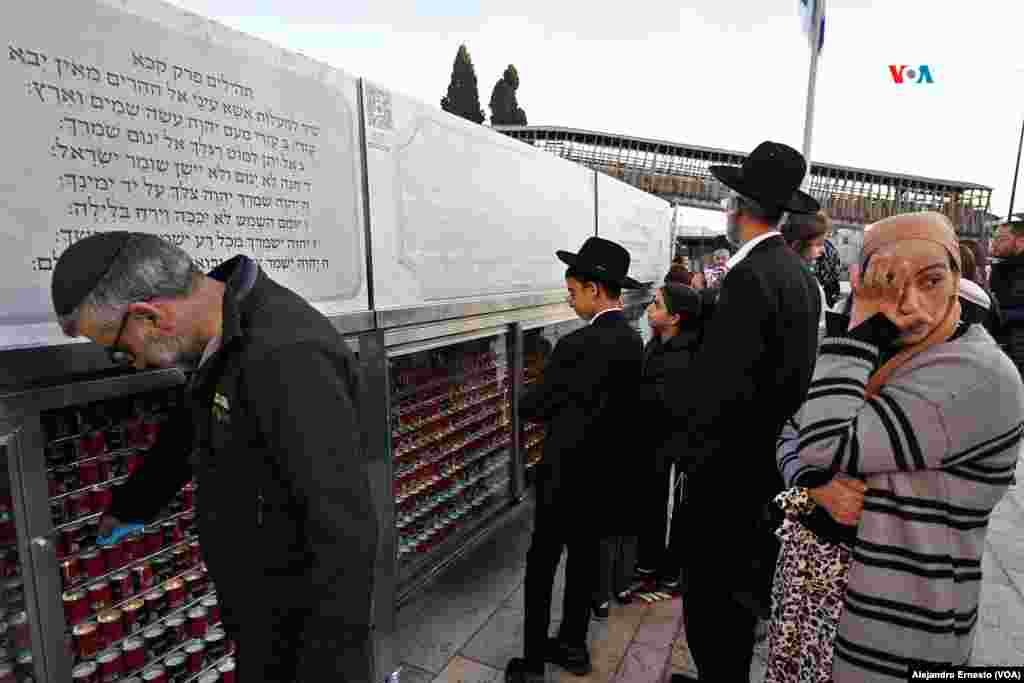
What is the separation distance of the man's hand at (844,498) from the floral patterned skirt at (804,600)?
0.40 ft

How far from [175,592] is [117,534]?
0.44 meters

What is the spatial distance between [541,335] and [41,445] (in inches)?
140

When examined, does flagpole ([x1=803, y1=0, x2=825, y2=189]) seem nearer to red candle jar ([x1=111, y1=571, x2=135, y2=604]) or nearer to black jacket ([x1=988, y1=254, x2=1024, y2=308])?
black jacket ([x1=988, y1=254, x2=1024, y2=308])

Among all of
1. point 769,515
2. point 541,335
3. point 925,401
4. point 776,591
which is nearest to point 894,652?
point 776,591

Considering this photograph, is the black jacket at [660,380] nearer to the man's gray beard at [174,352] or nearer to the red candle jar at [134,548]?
the man's gray beard at [174,352]

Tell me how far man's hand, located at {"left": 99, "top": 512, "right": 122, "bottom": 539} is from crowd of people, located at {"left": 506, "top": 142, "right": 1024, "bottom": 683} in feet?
5.33

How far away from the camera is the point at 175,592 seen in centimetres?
208

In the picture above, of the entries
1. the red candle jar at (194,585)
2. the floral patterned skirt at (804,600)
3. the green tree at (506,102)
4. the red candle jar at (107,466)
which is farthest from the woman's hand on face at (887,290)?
the green tree at (506,102)

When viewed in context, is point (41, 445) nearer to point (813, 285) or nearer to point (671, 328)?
point (813, 285)

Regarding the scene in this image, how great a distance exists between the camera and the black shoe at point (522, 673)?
2723 mm

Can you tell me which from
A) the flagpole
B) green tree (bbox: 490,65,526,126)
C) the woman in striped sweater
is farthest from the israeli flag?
green tree (bbox: 490,65,526,126)

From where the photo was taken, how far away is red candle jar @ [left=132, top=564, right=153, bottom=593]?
6.49 ft

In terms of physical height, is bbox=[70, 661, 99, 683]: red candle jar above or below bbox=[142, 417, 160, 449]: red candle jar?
below

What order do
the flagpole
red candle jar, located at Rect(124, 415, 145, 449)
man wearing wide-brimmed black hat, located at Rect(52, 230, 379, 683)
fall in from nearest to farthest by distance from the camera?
1. man wearing wide-brimmed black hat, located at Rect(52, 230, 379, 683)
2. red candle jar, located at Rect(124, 415, 145, 449)
3. the flagpole
